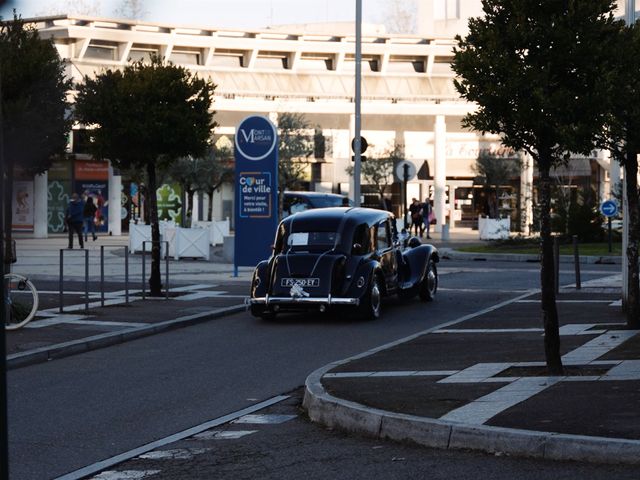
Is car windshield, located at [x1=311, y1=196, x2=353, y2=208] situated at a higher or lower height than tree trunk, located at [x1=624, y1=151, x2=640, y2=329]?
higher

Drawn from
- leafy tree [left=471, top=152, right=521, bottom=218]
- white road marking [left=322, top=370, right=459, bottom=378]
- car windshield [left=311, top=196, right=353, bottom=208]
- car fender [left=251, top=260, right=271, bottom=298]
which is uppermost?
leafy tree [left=471, top=152, right=521, bottom=218]

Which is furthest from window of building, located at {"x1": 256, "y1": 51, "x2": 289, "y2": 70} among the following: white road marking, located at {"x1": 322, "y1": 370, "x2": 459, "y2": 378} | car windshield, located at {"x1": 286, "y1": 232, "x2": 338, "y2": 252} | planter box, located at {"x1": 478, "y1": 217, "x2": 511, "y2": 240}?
white road marking, located at {"x1": 322, "y1": 370, "x2": 459, "y2": 378}

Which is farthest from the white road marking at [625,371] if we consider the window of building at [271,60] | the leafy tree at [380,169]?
the window of building at [271,60]

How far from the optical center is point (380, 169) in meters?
70.1

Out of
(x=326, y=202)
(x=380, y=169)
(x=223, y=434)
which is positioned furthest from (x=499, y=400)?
(x=380, y=169)

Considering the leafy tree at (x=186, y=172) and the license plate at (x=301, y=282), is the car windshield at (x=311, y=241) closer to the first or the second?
the license plate at (x=301, y=282)

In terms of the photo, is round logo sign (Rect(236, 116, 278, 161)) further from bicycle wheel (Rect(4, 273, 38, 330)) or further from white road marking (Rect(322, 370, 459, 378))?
white road marking (Rect(322, 370, 459, 378))

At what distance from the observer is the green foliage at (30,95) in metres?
17.2

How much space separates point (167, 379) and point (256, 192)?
535 inches

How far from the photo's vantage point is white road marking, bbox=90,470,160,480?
25.2 feet

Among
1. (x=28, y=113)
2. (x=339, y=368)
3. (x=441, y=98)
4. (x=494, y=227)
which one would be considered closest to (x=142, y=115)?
(x=28, y=113)

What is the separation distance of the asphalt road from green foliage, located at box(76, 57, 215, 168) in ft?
13.2

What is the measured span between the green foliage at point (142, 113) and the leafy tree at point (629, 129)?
883 centimetres

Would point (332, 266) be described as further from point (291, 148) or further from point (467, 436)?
point (291, 148)
